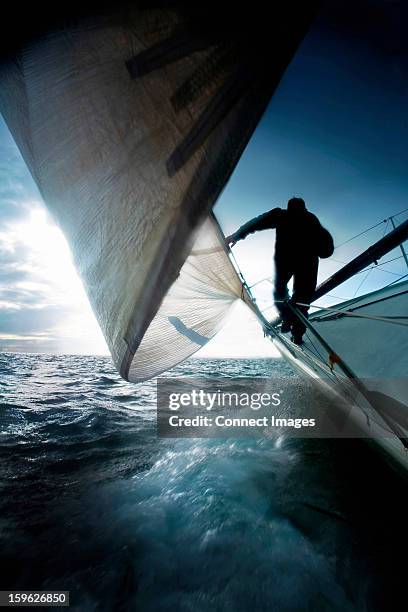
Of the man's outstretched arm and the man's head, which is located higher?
the man's head

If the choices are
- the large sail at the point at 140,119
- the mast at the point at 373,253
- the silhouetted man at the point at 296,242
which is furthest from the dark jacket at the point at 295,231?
the large sail at the point at 140,119

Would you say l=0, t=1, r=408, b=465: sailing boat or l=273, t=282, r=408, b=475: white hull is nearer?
l=0, t=1, r=408, b=465: sailing boat

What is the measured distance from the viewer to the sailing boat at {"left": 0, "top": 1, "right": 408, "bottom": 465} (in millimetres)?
1035

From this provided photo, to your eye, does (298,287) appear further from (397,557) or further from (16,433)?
(16,433)

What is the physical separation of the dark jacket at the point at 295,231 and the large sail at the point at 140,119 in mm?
2139

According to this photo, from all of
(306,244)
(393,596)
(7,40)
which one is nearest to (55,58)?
(7,40)

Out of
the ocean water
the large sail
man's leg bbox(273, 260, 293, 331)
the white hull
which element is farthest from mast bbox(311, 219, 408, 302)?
the ocean water

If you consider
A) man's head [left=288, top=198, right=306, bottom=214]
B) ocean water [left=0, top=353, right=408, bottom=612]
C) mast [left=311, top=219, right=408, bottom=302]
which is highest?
man's head [left=288, top=198, right=306, bottom=214]

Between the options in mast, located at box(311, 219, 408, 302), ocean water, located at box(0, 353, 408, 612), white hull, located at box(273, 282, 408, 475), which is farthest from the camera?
mast, located at box(311, 219, 408, 302)

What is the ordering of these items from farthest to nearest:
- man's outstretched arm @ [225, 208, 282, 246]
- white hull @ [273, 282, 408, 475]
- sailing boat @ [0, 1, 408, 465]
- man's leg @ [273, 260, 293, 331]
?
1. man's leg @ [273, 260, 293, 331]
2. man's outstretched arm @ [225, 208, 282, 246]
3. white hull @ [273, 282, 408, 475]
4. sailing boat @ [0, 1, 408, 465]

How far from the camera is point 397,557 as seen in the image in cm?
212

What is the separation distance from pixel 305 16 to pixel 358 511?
4.14 m

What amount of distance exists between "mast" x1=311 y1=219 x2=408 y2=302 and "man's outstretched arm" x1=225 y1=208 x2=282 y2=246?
1.57 m

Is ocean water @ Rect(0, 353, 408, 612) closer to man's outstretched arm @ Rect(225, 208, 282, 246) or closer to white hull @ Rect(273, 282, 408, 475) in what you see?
white hull @ Rect(273, 282, 408, 475)
